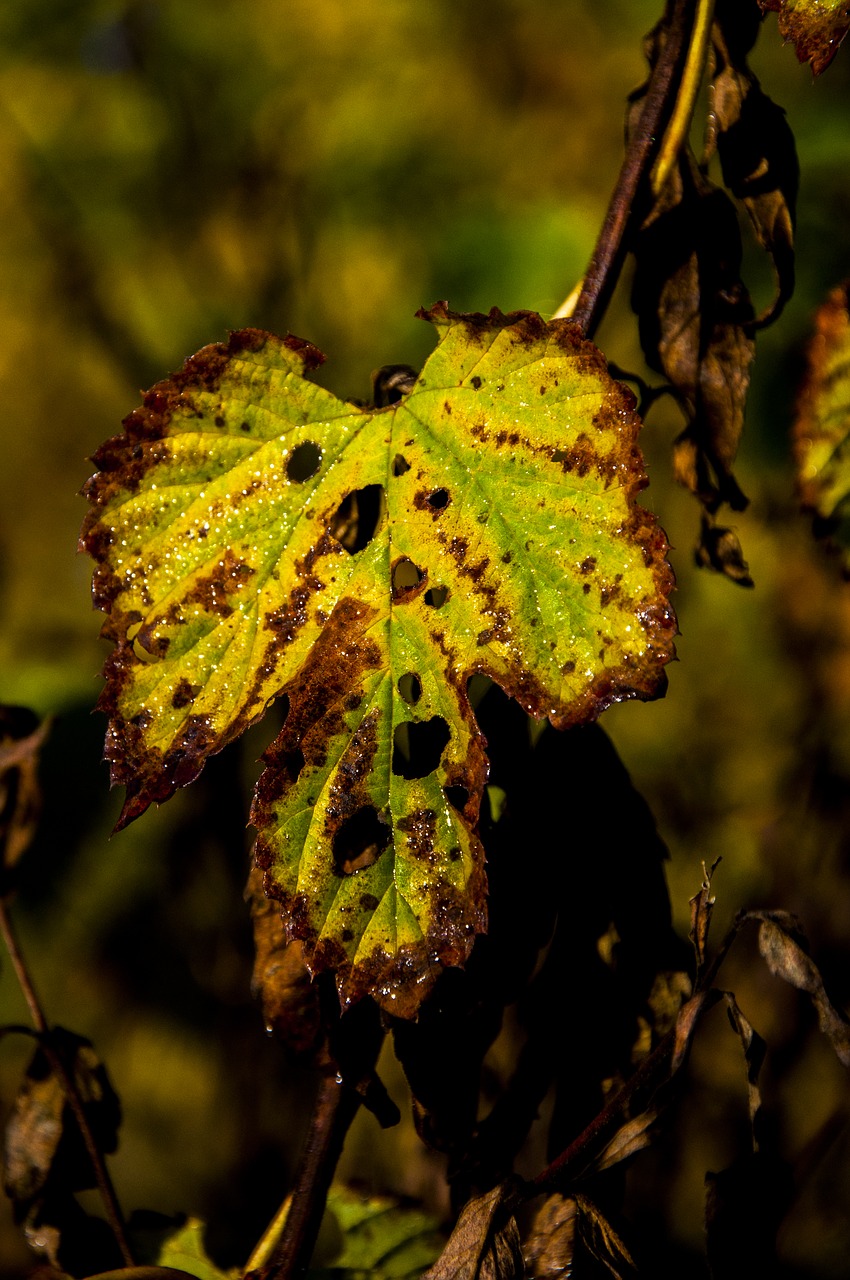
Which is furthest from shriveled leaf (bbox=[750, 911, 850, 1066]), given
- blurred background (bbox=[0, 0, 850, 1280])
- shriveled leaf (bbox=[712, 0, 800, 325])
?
blurred background (bbox=[0, 0, 850, 1280])

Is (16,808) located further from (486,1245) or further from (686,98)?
(686,98)

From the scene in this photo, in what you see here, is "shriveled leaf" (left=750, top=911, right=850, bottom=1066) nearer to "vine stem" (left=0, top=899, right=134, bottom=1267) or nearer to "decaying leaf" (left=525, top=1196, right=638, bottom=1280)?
"decaying leaf" (left=525, top=1196, right=638, bottom=1280)

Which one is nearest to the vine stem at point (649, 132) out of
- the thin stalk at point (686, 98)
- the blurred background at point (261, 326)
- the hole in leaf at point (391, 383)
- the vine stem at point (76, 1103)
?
the thin stalk at point (686, 98)

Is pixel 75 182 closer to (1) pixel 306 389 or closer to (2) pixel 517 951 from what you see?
(1) pixel 306 389

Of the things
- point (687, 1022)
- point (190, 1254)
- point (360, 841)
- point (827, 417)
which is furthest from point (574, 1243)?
point (827, 417)

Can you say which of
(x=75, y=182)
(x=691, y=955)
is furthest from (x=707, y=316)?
(x=75, y=182)

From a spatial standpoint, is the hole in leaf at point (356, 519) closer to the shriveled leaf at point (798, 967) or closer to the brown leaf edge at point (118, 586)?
the brown leaf edge at point (118, 586)
